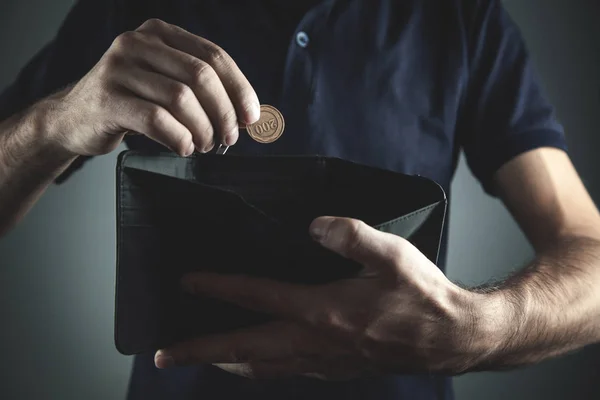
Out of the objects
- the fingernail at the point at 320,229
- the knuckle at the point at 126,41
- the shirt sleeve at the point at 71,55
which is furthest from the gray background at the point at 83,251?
the fingernail at the point at 320,229

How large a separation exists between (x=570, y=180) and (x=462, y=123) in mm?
156

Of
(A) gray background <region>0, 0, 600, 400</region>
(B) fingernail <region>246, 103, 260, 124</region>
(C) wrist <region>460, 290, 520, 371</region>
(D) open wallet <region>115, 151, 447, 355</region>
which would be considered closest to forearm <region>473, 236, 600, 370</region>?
(C) wrist <region>460, 290, 520, 371</region>

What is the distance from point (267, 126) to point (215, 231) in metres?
0.25

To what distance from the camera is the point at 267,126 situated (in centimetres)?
69

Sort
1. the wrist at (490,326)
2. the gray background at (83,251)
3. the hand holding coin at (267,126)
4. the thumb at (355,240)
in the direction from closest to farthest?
1. the thumb at (355,240)
2. the wrist at (490,326)
3. the hand holding coin at (267,126)
4. the gray background at (83,251)

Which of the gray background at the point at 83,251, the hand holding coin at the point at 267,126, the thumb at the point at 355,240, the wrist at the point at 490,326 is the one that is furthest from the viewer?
the gray background at the point at 83,251

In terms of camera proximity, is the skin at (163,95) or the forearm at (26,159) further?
the forearm at (26,159)

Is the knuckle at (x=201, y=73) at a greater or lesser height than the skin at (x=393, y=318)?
greater

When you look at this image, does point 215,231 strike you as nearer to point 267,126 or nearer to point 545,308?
point 267,126

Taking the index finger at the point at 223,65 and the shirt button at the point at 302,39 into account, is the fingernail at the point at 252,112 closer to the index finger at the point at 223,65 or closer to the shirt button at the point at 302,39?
the index finger at the point at 223,65

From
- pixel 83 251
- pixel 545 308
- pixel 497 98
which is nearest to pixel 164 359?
pixel 545 308

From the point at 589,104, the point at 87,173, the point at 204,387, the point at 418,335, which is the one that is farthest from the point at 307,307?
the point at 589,104

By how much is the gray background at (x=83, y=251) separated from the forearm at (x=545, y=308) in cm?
53

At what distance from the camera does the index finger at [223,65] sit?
A: 18.9 inches
